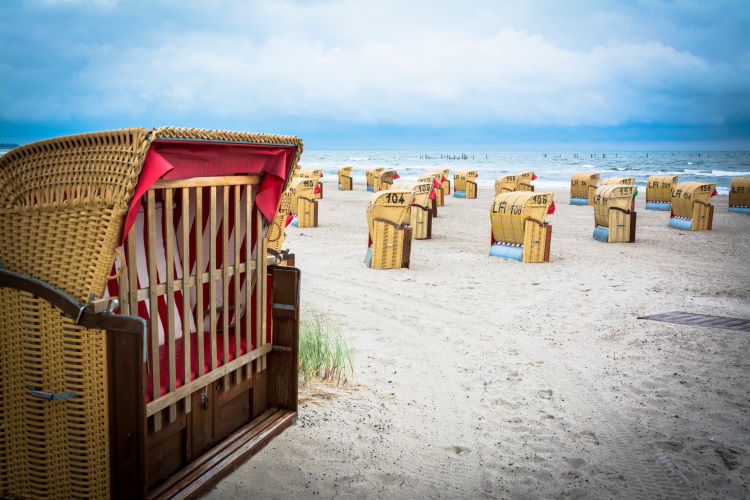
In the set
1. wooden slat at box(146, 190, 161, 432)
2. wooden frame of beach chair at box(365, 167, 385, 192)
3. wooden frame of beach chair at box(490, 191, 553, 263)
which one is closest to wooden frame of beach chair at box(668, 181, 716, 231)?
wooden frame of beach chair at box(490, 191, 553, 263)

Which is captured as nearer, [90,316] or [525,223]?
[90,316]

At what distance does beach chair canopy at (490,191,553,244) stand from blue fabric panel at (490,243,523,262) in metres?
0.14

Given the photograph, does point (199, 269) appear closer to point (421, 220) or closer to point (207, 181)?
point (207, 181)

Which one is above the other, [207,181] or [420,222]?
[207,181]

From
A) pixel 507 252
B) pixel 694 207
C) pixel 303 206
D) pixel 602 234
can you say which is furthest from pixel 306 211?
pixel 694 207

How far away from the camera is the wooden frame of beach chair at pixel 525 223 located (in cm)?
1087

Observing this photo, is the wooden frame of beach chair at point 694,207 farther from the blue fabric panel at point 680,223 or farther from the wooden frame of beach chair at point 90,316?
the wooden frame of beach chair at point 90,316

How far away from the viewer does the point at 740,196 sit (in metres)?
22.0

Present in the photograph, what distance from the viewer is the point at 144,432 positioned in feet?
8.59

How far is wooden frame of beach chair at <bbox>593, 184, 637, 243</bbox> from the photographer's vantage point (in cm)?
1363

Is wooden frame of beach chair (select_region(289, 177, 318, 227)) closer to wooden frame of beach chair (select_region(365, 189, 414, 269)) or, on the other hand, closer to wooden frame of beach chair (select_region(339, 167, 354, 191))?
wooden frame of beach chair (select_region(365, 189, 414, 269))

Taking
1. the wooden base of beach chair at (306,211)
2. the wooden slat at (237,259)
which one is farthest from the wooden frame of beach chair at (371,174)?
the wooden slat at (237,259)

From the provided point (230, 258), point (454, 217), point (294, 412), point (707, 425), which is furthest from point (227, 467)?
point (454, 217)

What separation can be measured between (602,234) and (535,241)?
13.0 ft
